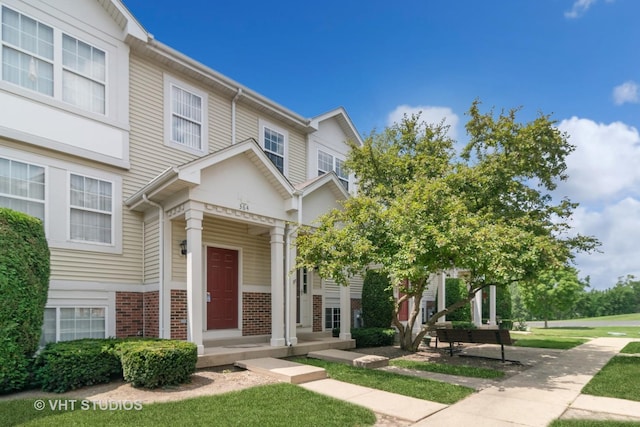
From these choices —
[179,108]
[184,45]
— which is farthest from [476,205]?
[184,45]

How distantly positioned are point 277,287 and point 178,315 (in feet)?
8.10

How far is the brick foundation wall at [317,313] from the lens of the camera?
47.0ft

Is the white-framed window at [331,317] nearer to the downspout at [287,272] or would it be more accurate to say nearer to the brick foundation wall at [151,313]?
the downspout at [287,272]

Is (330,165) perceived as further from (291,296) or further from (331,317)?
(291,296)

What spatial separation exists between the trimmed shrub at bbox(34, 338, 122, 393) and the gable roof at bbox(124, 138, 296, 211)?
3362 mm

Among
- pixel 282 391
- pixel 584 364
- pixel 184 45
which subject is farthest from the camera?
pixel 184 45

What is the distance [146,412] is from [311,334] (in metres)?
7.86

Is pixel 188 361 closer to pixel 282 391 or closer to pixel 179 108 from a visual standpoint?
pixel 282 391

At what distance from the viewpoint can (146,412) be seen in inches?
233

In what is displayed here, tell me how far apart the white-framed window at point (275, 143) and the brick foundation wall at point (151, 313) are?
580cm

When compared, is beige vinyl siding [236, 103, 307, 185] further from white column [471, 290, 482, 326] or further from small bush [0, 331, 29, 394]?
white column [471, 290, 482, 326]

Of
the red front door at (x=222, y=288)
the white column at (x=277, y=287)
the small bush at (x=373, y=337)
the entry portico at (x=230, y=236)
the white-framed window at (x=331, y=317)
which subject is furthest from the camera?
the white-framed window at (x=331, y=317)

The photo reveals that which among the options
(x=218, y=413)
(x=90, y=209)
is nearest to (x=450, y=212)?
(x=218, y=413)

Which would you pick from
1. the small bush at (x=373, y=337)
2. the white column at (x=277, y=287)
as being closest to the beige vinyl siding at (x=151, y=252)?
the white column at (x=277, y=287)
